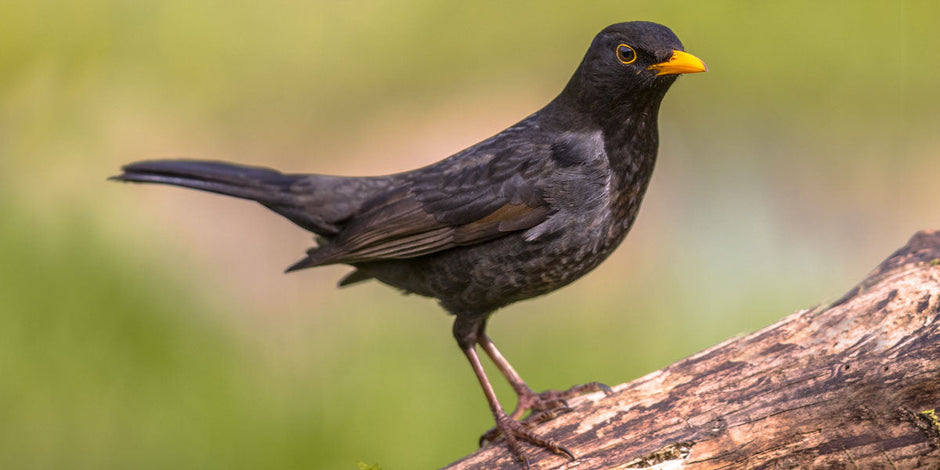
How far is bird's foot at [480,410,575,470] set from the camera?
420cm

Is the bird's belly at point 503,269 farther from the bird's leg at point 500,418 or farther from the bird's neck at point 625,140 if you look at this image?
the bird's neck at point 625,140

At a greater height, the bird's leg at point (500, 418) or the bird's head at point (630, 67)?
the bird's head at point (630, 67)

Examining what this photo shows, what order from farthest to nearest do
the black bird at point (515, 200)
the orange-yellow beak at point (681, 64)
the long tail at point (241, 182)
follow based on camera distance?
the long tail at point (241, 182)
the black bird at point (515, 200)
the orange-yellow beak at point (681, 64)

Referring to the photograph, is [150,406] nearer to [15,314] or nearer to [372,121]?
[15,314]

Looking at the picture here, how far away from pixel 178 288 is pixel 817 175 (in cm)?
529

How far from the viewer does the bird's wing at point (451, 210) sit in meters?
4.46

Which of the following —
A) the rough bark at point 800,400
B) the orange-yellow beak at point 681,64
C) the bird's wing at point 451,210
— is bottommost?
the rough bark at point 800,400

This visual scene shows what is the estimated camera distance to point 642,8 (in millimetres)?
8109

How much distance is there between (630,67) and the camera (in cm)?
429

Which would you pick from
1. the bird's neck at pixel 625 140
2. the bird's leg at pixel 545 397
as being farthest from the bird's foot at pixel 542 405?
the bird's neck at pixel 625 140

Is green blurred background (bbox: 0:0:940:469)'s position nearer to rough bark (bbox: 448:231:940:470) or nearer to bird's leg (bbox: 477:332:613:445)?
bird's leg (bbox: 477:332:613:445)

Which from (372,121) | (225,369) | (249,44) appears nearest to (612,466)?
(225,369)

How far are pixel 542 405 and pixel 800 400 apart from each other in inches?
50.7

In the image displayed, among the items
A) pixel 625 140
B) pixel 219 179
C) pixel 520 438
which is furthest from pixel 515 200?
pixel 219 179
